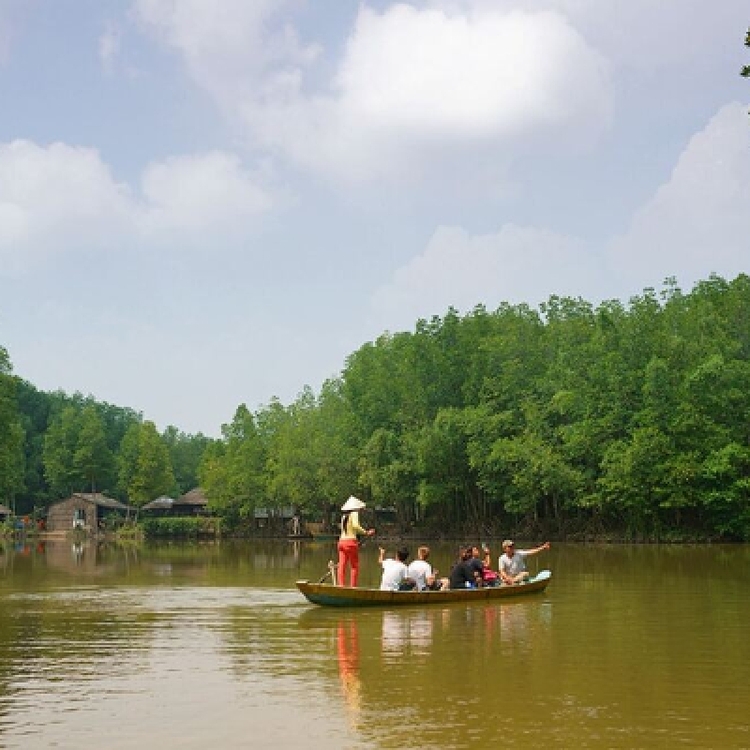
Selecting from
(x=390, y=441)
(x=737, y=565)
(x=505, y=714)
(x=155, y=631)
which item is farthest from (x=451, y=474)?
(x=505, y=714)

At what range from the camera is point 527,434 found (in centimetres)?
6069

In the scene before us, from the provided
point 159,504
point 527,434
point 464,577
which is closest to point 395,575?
point 464,577

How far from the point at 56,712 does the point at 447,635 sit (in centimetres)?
728

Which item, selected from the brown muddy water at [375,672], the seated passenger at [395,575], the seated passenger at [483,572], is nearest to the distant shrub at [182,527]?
the brown muddy water at [375,672]

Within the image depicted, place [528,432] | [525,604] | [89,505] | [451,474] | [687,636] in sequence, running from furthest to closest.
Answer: [89,505]
[451,474]
[528,432]
[525,604]
[687,636]

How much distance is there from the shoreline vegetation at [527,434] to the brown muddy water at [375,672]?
1189 inches

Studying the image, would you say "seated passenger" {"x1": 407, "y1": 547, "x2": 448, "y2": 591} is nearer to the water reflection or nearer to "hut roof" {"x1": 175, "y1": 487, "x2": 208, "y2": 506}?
the water reflection

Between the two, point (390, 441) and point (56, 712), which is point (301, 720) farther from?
point (390, 441)

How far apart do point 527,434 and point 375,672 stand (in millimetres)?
48395

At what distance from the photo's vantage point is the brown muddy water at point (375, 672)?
9945mm

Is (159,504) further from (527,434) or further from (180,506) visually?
(527,434)

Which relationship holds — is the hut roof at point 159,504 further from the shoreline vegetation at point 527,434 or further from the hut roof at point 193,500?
the shoreline vegetation at point 527,434

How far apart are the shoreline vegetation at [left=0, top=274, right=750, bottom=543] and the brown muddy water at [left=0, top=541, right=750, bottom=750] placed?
30208 millimetres

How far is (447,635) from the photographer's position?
1662 centimetres
